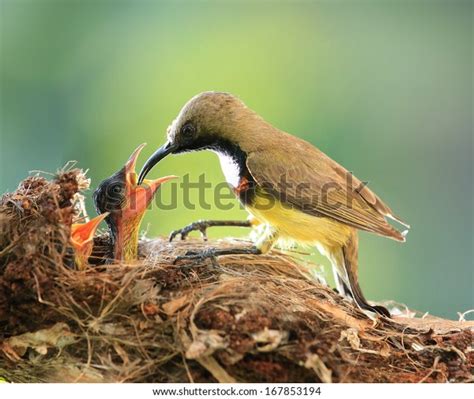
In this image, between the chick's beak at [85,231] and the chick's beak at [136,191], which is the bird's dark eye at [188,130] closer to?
the chick's beak at [136,191]

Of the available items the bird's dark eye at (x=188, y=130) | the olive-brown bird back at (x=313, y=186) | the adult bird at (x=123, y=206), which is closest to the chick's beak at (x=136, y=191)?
the adult bird at (x=123, y=206)

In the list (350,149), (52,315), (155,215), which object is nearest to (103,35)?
(155,215)

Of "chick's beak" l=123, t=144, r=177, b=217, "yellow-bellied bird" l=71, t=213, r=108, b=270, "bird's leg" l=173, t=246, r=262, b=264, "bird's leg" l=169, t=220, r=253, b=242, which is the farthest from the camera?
"bird's leg" l=169, t=220, r=253, b=242

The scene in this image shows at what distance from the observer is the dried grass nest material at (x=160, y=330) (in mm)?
3064

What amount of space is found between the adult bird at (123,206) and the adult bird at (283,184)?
164mm

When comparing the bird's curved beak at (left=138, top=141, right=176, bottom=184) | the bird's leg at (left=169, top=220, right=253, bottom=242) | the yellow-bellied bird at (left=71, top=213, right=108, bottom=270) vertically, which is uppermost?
the bird's curved beak at (left=138, top=141, right=176, bottom=184)

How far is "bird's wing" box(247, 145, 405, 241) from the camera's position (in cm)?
454

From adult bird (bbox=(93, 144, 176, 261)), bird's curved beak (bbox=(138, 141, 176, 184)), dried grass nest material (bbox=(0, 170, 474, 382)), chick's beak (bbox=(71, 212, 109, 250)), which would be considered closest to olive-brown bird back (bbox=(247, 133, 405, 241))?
bird's curved beak (bbox=(138, 141, 176, 184))

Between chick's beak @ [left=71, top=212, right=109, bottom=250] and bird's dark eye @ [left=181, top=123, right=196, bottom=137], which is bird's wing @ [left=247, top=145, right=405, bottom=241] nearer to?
bird's dark eye @ [left=181, top=123, right=196, bottom=137]

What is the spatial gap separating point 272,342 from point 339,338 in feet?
1.83

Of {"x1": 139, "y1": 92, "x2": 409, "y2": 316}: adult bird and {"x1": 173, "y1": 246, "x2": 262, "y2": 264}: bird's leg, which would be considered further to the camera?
{"x1": 139, "y1": 92, "x2": 409, "y2": 316}: adult bird

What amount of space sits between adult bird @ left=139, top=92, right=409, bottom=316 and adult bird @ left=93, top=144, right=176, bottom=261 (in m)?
0.16

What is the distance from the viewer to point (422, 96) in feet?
24.3

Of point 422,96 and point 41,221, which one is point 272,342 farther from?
point 422,96
